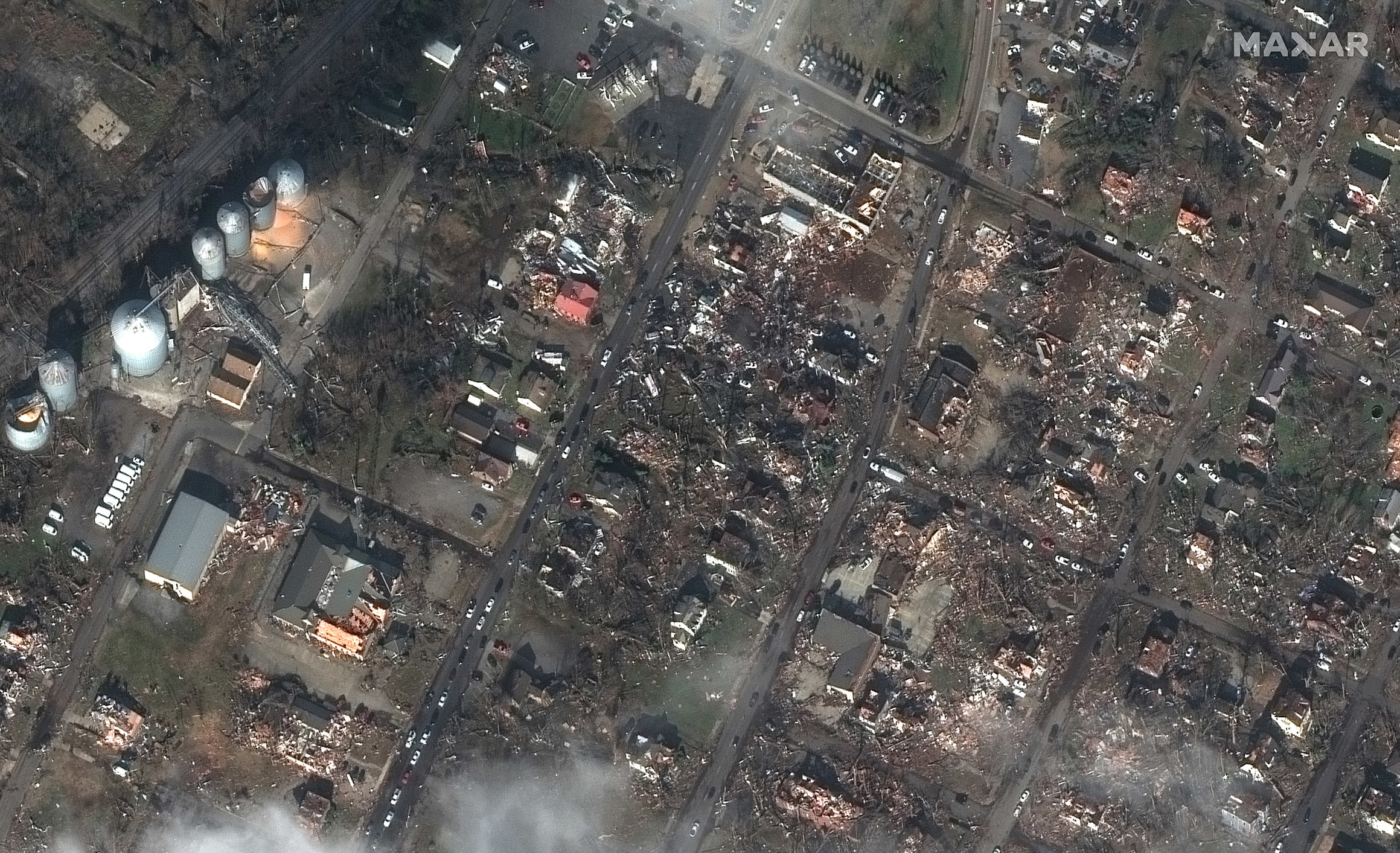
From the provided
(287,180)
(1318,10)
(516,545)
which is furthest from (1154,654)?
(287,180)

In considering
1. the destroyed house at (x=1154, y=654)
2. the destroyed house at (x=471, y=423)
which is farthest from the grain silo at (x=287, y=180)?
the destroyed house at (x=1154, y=654)

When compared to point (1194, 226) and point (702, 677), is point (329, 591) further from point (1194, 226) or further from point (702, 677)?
point (1194, 226)

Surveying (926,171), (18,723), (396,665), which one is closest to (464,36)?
(926,171)

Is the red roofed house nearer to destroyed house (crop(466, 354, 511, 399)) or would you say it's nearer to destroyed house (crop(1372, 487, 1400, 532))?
destroyed house (crop(466, 354, 511, 399))

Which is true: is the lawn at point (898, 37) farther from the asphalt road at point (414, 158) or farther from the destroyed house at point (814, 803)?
the destroyed house at point (814, 803)

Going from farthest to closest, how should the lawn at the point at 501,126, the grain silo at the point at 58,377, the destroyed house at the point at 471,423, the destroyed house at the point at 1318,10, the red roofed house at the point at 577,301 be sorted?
the destroyed house at the point at 1318,10 → the lawn at the point at 501,126 → the red roofed house at the point at 577,301 → the destroyed house at the point at 471,423 → the grain silo at the point at 58,377

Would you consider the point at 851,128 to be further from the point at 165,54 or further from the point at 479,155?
the point at 165,54
